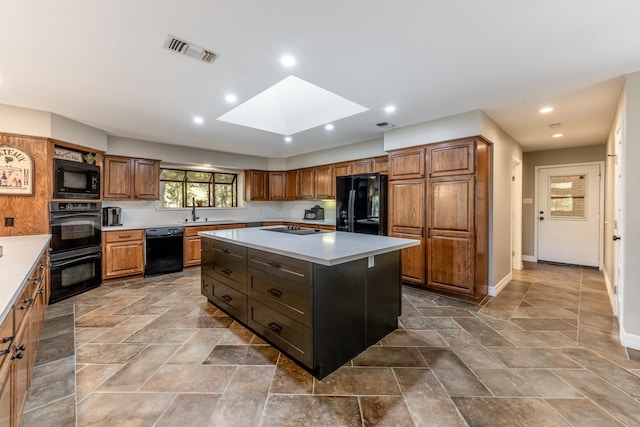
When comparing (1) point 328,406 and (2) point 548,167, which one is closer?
(1) point 328,406

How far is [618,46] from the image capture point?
80.9 inches

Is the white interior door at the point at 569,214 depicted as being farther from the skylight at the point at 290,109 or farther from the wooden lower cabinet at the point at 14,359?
the wooden lower cabinet at the point at 14,359

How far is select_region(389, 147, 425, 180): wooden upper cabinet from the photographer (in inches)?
155

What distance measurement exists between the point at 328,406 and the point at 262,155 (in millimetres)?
5559

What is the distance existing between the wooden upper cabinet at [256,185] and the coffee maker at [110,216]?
2.50 m

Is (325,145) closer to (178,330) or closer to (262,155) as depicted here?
(262,155)

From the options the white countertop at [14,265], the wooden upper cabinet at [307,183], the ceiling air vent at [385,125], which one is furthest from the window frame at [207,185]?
the ceiling air vent at [385,125]

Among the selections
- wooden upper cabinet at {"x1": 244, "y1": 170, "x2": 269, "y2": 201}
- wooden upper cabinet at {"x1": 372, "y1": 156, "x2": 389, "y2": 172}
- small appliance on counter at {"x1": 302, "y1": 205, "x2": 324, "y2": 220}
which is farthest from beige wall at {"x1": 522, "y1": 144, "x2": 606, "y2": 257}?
wooden upper cabinet at {"x1": 244, "y1": 170, "x2": 269, "y2": 201}

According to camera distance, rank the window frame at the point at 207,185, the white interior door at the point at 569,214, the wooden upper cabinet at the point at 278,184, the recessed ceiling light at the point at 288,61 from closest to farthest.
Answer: the recessed ceiling light at the point at 288,61
the white interior door at the point at 569,214
the window frame at the point at 207,185
the wooden upper cabinet at the point at 278,184

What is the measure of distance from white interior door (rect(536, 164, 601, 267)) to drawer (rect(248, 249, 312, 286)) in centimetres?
613

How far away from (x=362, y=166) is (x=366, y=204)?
0.96m

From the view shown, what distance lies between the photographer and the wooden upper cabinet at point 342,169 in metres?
5.36

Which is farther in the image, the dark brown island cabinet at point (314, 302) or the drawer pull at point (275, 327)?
the drawer pull at point (275, 327)

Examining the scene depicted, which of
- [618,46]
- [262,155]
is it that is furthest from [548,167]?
[262,155]
